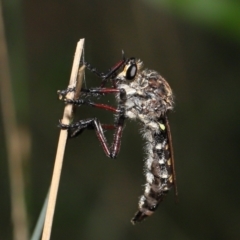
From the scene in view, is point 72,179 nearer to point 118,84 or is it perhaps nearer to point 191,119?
point 191,119

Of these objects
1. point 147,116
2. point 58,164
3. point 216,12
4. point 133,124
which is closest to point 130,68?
point 147,116

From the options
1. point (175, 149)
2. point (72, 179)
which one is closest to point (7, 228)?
point (72, 179)

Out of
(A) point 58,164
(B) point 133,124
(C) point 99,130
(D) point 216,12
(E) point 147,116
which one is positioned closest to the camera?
(A) point 58,164

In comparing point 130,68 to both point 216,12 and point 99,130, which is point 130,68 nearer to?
point 99,130

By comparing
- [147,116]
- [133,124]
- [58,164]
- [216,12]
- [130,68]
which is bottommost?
Answer: [133,124]

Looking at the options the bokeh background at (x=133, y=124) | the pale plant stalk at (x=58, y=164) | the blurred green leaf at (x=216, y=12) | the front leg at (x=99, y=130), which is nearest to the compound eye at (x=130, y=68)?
the front leg at (x=99, y=130)

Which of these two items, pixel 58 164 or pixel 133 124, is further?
pixel 133 124
